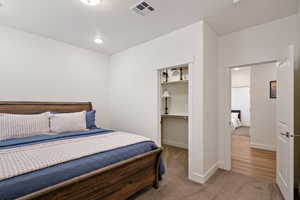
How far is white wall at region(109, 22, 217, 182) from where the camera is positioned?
7.64 ft

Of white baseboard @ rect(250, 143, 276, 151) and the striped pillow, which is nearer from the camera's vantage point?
the striped pillow

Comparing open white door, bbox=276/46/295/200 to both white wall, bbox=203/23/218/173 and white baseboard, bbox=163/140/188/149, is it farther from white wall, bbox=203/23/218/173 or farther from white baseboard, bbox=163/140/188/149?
white baseboard, bbox=163/140/188/149

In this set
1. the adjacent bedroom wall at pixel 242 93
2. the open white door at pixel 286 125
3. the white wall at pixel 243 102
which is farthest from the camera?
the white wall at pixel 243 102

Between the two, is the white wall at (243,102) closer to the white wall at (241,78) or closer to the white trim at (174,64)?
the white wall at (241,78)

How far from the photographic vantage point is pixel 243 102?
7.43m

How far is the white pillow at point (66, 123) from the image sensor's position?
251cm

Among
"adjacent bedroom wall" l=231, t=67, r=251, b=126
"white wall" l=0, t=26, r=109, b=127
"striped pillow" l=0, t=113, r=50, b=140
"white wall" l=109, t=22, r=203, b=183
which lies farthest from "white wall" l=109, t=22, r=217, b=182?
"adjacent bedroom wall" l=231, t=67, r=251, b=126

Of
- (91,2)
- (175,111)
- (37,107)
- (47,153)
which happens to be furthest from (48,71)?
(175,111)

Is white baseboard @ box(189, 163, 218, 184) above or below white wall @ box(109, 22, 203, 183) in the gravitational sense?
below

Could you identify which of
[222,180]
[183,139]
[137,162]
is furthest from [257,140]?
[137,162]

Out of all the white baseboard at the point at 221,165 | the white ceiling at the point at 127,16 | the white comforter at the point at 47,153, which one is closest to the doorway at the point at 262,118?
the white baseboard at the point at 221,165

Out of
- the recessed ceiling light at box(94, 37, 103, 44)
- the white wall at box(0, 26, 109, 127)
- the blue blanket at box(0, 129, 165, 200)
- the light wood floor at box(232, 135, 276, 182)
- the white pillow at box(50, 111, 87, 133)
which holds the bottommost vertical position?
the light wood floor at box(232, 135, 276, 182)

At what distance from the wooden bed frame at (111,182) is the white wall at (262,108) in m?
3.41

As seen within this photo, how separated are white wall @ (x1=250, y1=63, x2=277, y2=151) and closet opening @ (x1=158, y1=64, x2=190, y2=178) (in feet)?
6.36
